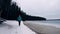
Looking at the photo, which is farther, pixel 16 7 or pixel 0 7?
pixel 16 7

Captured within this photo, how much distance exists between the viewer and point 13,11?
7225cm

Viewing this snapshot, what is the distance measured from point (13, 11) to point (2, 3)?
42.4 metres

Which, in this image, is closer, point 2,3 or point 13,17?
point 2,3

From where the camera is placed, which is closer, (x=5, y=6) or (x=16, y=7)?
(x=5, y=6)

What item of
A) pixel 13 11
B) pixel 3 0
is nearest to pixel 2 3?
pixel 3 0

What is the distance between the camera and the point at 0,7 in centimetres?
3003

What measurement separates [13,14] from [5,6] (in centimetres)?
4287

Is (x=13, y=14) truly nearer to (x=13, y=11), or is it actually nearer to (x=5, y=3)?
(x=13, y=11)

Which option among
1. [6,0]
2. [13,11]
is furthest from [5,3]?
[13,11]

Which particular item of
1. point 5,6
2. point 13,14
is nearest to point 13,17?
point 13,14

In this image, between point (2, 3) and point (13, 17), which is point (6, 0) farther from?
point (13, 17)

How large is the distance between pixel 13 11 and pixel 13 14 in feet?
5.89

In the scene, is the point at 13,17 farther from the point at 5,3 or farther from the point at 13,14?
the point at 5,3

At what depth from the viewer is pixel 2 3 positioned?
2986cm
